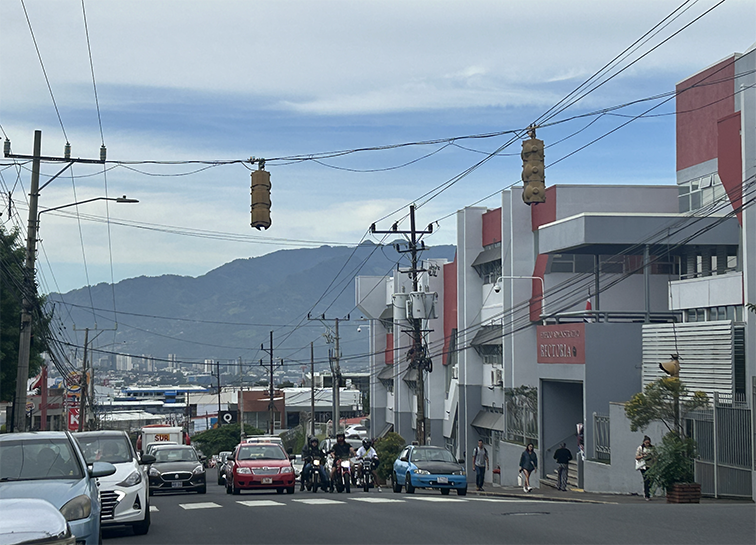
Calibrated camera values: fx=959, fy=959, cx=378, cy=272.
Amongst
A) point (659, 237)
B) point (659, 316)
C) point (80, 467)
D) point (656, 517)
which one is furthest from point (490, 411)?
point (80, 467)

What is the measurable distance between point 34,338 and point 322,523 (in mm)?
27162

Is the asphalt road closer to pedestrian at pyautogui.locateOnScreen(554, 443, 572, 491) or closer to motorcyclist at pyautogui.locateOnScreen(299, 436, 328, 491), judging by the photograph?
motorcyclist at pyautogui.locateOnScreen(299, 436, 328, 491)

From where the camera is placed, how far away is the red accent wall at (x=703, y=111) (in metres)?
33.2

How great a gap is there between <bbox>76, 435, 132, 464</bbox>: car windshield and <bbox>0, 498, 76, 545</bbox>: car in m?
7.46

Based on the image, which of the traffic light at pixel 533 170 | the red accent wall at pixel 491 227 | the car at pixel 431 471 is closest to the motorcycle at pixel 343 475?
the car at pixel 431 471

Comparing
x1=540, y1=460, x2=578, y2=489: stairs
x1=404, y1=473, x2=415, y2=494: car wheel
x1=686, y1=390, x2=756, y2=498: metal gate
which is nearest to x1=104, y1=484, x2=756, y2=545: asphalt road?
x1=686, y1=390, x2=756, y2=498: metal gate

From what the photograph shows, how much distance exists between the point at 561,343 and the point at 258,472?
14335mm

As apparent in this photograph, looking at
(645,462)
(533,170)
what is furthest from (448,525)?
(645,462)

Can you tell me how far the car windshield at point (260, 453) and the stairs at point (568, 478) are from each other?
12418mm

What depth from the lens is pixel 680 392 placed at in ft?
75.8

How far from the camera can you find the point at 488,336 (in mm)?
44938

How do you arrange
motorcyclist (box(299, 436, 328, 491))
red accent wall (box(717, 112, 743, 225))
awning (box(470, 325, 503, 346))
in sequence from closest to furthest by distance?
1. motorcyclist (box(299, 436, 328, 491))
2. red accent wall (box(717, 112, 743, 225))
3. awning (box(470, 325, 503, 346))

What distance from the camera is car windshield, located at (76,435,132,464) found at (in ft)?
48.5

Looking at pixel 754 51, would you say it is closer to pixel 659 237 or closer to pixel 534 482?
pixel 659 237
